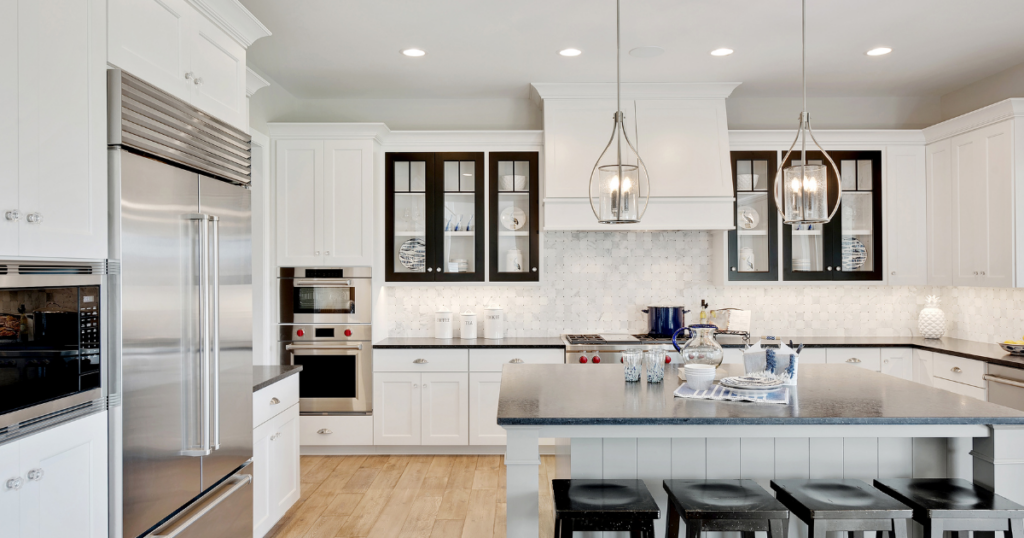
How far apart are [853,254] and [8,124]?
199 inches

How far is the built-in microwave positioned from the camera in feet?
15.0

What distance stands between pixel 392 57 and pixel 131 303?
8.45 ft

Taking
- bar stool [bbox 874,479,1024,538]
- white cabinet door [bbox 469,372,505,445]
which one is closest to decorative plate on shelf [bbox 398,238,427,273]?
white cabinet door [bbox 469,372,505,445]

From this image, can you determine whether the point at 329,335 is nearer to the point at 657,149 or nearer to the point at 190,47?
the point at 190,47

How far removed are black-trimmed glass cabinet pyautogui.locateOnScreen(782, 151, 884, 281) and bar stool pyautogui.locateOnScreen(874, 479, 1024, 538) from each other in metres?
2.77

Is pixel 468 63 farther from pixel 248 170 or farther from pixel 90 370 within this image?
pixel 90 370

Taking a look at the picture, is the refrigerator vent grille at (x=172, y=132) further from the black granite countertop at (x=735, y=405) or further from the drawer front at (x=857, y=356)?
the drawer front at (x=857, y=356)

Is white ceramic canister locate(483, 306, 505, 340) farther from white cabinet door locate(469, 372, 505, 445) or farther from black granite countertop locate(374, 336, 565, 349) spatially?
white cabinet door locate(469, 372, 505, 445)

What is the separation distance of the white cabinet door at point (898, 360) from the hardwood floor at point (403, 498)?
256 centimetres

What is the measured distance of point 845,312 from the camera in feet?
16.5

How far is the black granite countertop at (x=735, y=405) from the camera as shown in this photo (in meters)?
2.12

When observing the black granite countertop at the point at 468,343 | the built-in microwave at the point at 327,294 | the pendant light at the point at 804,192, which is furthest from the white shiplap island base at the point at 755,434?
the built-in microwave at the point at 327,294

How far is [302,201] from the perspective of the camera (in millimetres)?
4562

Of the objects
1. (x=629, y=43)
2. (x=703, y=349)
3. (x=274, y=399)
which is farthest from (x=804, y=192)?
Answer: (x=274, y=399)
